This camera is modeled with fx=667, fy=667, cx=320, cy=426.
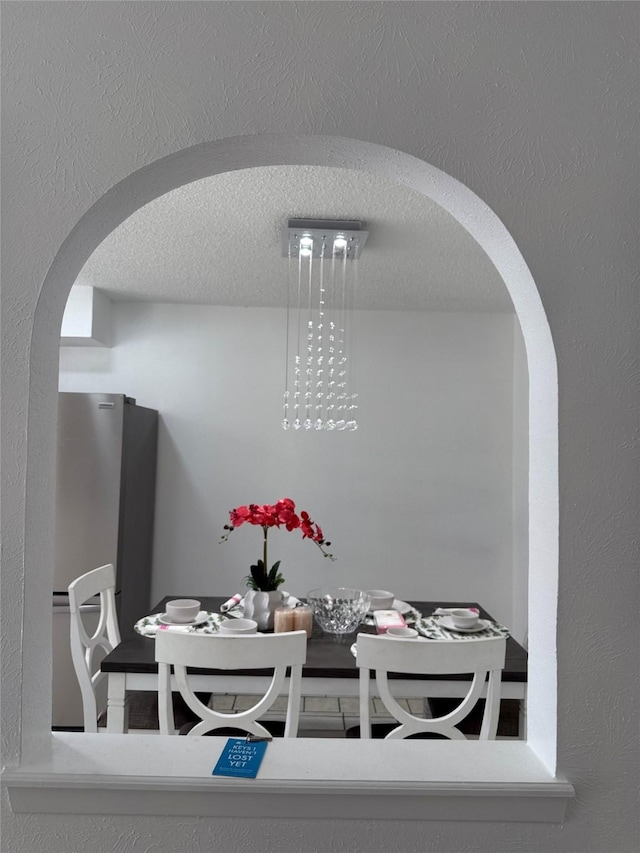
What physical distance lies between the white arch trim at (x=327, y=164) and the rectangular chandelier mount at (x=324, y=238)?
1.50 metres

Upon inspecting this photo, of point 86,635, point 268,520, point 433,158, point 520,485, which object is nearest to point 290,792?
point 433,158

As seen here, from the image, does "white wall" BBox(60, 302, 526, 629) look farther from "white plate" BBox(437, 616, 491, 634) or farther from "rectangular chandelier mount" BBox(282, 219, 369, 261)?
"white plate" BBox(437, 616, 491, 634)

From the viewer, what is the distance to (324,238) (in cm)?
297

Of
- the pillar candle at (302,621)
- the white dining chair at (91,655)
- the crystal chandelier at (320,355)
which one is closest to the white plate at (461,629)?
the pillar candle at (302,621)

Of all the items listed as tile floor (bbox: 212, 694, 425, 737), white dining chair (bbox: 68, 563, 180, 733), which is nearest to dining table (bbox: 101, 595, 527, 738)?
white dining chair (bbox: 68, 563, 180, 733)

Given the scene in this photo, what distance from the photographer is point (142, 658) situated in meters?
2.24

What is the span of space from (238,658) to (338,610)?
0.87m

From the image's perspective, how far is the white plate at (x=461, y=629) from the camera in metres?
2.59

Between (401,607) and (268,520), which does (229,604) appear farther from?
(401,607)

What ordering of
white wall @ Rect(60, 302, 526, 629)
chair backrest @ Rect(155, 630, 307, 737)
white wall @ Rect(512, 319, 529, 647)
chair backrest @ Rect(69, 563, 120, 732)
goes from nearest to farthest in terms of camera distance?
chair backrest @ Rect(155, 630, 307, 737) → chair backrest @ Rect(69, 563, 120, 732) → white wall @ Rect(512, 319, 529, 647) → white wall @ Rect(60, 302, 526, 629)

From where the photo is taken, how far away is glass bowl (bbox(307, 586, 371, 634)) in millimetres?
2592

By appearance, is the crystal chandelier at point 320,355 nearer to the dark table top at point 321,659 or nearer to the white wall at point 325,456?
the white wall at point 325,456

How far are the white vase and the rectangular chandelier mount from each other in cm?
153

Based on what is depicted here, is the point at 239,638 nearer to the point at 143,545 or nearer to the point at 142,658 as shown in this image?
the point at 142,658
